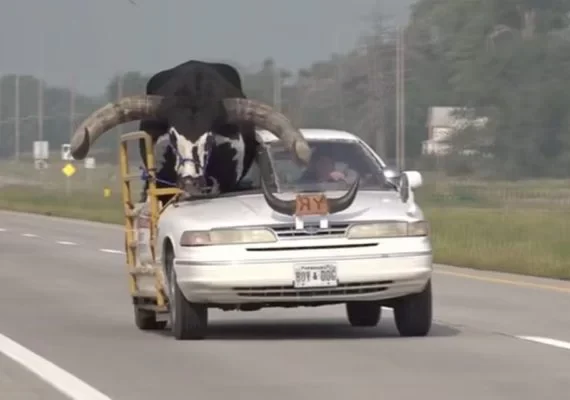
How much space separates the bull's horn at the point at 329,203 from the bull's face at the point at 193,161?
73 cm

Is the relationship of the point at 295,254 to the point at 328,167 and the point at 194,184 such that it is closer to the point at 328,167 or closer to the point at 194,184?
the point at 194,184

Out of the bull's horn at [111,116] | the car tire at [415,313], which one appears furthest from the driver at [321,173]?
the bull's horn at [111,116]

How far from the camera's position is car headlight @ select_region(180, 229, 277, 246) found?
1594 centimetres

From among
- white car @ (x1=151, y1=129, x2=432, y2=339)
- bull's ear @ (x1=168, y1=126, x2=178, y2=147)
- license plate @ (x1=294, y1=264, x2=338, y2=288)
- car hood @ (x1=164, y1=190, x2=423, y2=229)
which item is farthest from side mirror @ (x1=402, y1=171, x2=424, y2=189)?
bull's ear @ (x1=168, y1=126, x2=178, y2=147)

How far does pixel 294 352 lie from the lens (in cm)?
1547

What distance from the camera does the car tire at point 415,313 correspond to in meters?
16.5

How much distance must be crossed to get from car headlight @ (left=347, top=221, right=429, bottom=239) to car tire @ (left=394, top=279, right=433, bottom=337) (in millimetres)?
496

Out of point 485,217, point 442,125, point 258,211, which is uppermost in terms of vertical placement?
point 442,125

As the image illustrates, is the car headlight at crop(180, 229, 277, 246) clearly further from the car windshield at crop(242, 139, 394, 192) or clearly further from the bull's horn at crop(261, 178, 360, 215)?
the car windshield at crop(242, 139, 394, 192)

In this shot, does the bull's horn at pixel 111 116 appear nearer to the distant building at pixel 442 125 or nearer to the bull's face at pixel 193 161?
the bull's face at pixel 193 161

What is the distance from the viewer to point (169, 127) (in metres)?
17.0

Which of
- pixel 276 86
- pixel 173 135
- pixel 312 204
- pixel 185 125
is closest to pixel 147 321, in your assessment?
pixel 173 135

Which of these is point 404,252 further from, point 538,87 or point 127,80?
point 127,80

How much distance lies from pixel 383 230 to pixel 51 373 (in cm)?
326
